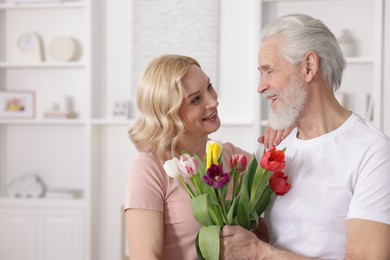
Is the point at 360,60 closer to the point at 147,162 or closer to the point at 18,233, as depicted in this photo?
the point at 147,162

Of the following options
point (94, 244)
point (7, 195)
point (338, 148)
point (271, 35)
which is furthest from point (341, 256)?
point (7, 195)

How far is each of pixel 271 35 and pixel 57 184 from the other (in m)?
3.73

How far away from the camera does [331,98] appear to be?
2303 millimetres

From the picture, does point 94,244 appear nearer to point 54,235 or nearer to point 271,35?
point 54,235

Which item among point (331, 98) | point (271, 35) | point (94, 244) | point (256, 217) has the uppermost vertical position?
point (271, 35)

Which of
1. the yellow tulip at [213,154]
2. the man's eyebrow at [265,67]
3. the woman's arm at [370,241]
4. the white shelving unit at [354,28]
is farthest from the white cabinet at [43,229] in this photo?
the woman's arm at [370,241]

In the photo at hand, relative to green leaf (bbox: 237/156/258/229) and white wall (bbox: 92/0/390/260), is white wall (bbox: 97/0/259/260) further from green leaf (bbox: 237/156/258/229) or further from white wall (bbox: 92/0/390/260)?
green leaf (bbox: 237/156/258/229)

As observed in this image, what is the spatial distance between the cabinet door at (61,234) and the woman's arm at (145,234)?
3214 mm

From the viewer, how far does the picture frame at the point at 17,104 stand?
556 centimetres

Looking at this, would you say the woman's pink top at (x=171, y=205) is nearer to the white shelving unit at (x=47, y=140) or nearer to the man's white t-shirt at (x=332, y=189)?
the man's white t-shirt at (x=332, y=189)

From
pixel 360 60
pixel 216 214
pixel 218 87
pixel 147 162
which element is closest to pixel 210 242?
pixel 216 214

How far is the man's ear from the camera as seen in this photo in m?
2.25

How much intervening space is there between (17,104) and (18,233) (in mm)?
1095

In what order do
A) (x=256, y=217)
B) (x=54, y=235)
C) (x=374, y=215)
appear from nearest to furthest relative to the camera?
(x=374, y=215)
(x=256, y=217)
(x=54, y=235)
